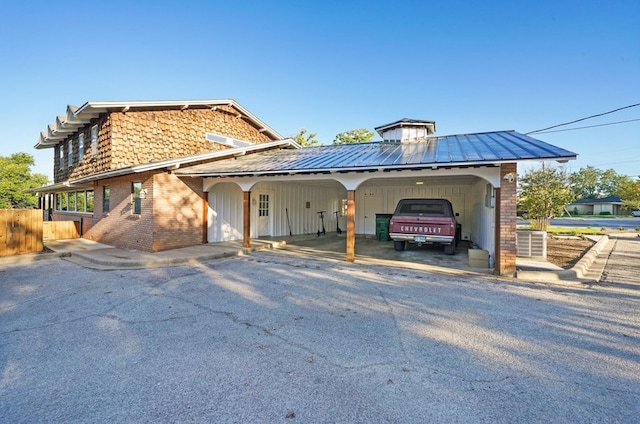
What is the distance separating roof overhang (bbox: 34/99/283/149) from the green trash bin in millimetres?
8752

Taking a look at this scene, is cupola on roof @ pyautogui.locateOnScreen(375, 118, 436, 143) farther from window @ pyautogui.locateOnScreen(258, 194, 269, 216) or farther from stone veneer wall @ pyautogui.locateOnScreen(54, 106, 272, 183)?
stone veneer wall @ pyautogui.locateOnScreen(54, 106, 272, 183)

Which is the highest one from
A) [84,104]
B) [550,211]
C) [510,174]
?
[84,104]

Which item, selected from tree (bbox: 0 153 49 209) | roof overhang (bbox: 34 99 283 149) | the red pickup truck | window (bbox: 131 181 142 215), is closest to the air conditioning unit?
the red pickup truck

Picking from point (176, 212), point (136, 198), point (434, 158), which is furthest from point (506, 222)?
point (136, 198)

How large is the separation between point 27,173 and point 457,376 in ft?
182

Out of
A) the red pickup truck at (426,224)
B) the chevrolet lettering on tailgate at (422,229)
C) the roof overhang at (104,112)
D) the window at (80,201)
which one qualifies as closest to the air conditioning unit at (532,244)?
the red pickup truck at (426,224)

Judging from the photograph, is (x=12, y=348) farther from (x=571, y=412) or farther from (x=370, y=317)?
(x=571, y=412)

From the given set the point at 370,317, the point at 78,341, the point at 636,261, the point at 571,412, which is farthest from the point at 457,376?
the point at 636,261

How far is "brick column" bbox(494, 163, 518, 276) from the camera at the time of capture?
24.9 feet

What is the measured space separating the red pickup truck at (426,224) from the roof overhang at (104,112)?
1037 cm

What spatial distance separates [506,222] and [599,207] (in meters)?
78.8

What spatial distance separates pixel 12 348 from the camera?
394 centimetres

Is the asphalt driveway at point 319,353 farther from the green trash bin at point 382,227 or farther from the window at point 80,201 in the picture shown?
the window at point 80,201

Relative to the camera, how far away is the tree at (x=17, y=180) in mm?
37309
